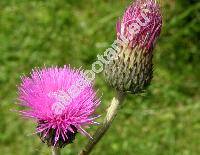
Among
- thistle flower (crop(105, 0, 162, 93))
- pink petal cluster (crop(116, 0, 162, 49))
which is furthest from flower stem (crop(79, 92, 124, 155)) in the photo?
pink petal cluster (crop(116, 0, 162, 49))

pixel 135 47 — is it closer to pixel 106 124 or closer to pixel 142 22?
pixel 142 22

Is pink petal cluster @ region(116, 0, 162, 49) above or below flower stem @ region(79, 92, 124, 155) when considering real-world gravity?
above

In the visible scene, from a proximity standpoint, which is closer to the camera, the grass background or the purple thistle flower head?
the purple thistle flower head

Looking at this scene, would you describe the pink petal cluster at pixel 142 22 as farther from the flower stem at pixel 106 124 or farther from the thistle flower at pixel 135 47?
the flower stem at pixel 106 124

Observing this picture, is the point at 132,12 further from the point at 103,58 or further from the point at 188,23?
the point at 188,23

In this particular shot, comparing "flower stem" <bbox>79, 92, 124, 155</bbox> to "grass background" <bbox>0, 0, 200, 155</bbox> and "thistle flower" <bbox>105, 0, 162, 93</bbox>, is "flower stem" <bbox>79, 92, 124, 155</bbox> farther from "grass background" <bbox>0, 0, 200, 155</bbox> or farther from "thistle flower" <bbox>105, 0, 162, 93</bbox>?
"grass background" <bbox>0, 0, 200, 155</bbox>

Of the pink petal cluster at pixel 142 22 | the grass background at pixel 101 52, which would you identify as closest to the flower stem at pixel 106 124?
the pink petal cluster at pixel 142 22
